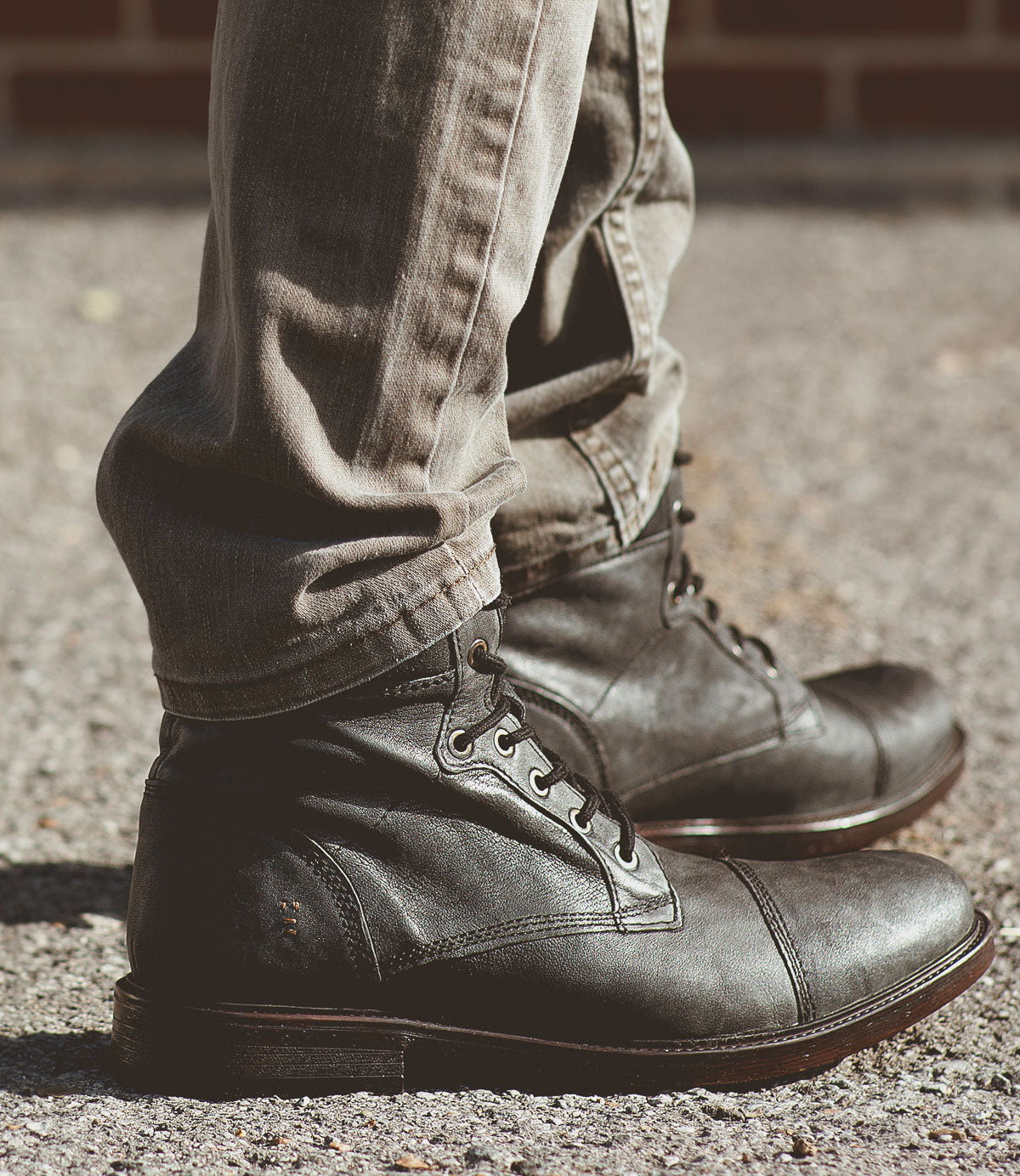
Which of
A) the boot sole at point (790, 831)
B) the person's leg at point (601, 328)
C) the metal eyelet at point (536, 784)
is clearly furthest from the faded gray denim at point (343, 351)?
the boot sole at point (790, 831)

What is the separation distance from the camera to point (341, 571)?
88cm

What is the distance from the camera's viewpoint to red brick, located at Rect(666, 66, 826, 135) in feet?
17.1

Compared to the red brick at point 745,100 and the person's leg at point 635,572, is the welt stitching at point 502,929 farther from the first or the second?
the red brick at point 745,100

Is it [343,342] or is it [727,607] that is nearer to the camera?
[343,342]

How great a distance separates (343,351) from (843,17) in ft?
15.9

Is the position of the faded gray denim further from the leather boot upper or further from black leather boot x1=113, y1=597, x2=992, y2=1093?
the leather boot upper

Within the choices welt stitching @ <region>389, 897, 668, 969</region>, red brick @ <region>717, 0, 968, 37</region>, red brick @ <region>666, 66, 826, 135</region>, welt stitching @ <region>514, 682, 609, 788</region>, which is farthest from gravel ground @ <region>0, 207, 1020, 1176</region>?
red brick @ <region>717, 0, 968, 37</region>

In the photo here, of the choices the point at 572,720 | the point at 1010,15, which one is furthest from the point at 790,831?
the point at 1010,15

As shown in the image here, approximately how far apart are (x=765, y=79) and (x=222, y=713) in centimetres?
491

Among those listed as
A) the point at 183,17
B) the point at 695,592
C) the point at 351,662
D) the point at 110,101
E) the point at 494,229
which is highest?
the point at 494,229

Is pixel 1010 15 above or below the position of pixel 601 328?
above

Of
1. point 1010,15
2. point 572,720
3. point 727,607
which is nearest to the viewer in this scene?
point 572,720

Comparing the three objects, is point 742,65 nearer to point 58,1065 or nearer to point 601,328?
point 601,328

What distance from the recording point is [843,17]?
505cm
